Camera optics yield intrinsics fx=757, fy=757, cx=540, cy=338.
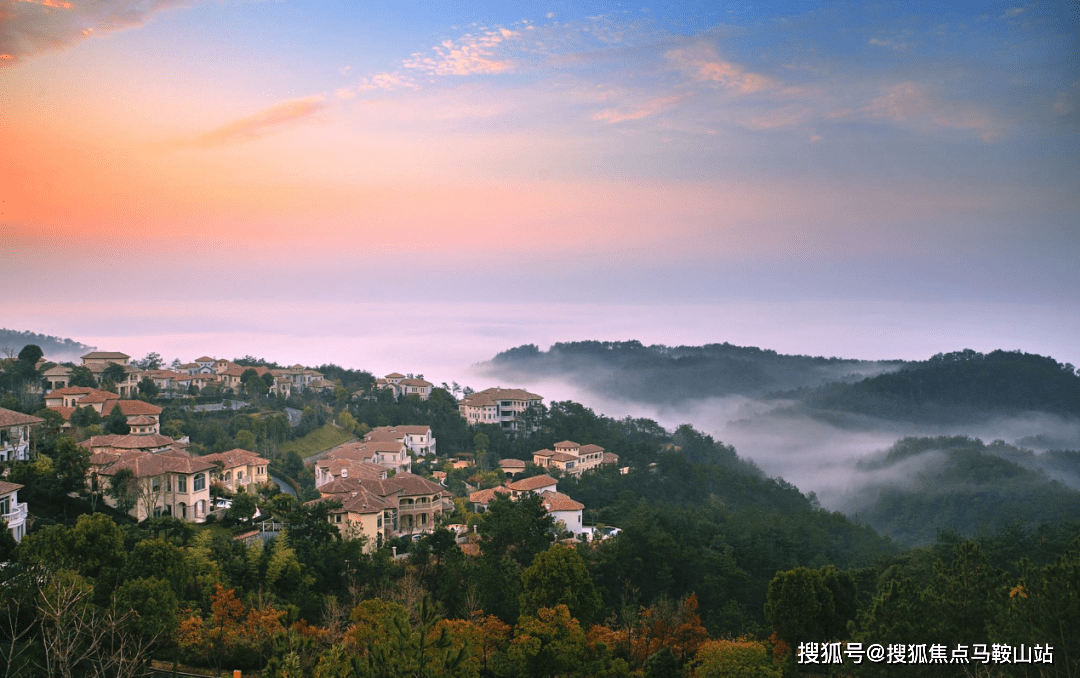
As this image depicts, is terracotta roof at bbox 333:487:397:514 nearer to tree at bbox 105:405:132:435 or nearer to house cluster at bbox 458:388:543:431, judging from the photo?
tree at bbox 105:405:132:435

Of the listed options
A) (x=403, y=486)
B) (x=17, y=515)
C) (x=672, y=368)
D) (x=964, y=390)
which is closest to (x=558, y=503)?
(x=403, y=486)

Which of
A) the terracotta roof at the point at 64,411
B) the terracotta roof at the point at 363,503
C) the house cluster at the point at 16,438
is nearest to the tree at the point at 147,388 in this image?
the terracotta roof at the point at 64,411

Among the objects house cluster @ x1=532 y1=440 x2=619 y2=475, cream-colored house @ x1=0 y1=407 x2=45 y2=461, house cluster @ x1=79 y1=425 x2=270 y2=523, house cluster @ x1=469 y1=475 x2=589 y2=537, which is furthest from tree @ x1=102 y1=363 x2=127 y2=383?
house cluster @ x1=532 y1=440 x2=619 y2=475

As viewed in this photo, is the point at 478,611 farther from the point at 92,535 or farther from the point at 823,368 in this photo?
the point at 823,368

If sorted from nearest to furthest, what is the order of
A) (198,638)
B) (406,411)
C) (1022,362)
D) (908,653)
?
(908,653) → (198,638) → (406,411) → (1022,362)

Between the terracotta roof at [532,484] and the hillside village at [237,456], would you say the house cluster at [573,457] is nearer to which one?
the hillside village at [237,456]

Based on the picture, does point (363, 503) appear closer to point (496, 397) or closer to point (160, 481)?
point (160, 481)

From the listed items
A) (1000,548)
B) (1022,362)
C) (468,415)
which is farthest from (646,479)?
(1022,362)
